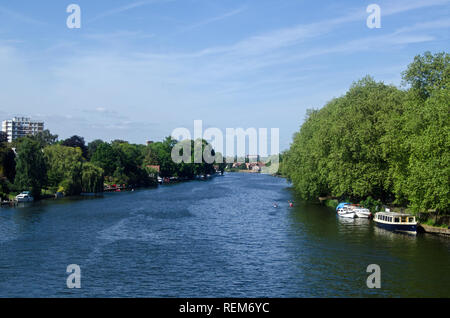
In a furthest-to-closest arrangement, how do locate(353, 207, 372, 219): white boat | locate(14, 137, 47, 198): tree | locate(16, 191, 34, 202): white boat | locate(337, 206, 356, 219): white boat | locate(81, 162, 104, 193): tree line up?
locate(81, 162, 104, 193): tree, locate(14, 137, 47, 198): tree, locate(16, 191, 34, 202): white boat, locate(337, 206, 356, 219): white boat, locate(353, 207, 372, 219): white boat

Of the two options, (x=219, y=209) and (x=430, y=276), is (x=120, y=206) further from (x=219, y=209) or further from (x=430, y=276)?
(x=430, y=276)

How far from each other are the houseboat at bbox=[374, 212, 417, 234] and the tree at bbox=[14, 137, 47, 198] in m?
65.8

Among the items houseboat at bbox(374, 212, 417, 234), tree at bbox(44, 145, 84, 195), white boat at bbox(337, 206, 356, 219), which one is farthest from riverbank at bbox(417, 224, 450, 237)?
tree at bbox(44, 145, 84, 195)

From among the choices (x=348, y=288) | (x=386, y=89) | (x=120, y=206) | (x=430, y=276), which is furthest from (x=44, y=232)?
(x=386, y=89)

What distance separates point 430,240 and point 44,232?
4132 cm

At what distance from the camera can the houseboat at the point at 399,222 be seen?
49.5 metres

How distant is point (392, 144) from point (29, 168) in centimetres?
6684

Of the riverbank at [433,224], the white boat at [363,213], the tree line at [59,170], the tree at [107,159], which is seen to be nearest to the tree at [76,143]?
the tree line at [59,170]

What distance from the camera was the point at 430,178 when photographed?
44.9m

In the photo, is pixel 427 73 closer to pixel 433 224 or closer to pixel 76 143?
pixel 433 224

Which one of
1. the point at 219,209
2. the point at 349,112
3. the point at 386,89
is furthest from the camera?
the point at 219,209

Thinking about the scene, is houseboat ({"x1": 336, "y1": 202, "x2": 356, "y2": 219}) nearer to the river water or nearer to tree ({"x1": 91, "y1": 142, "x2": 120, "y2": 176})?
the river water

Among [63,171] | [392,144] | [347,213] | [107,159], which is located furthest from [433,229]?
[107,159]

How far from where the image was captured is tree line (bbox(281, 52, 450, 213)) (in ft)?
149
